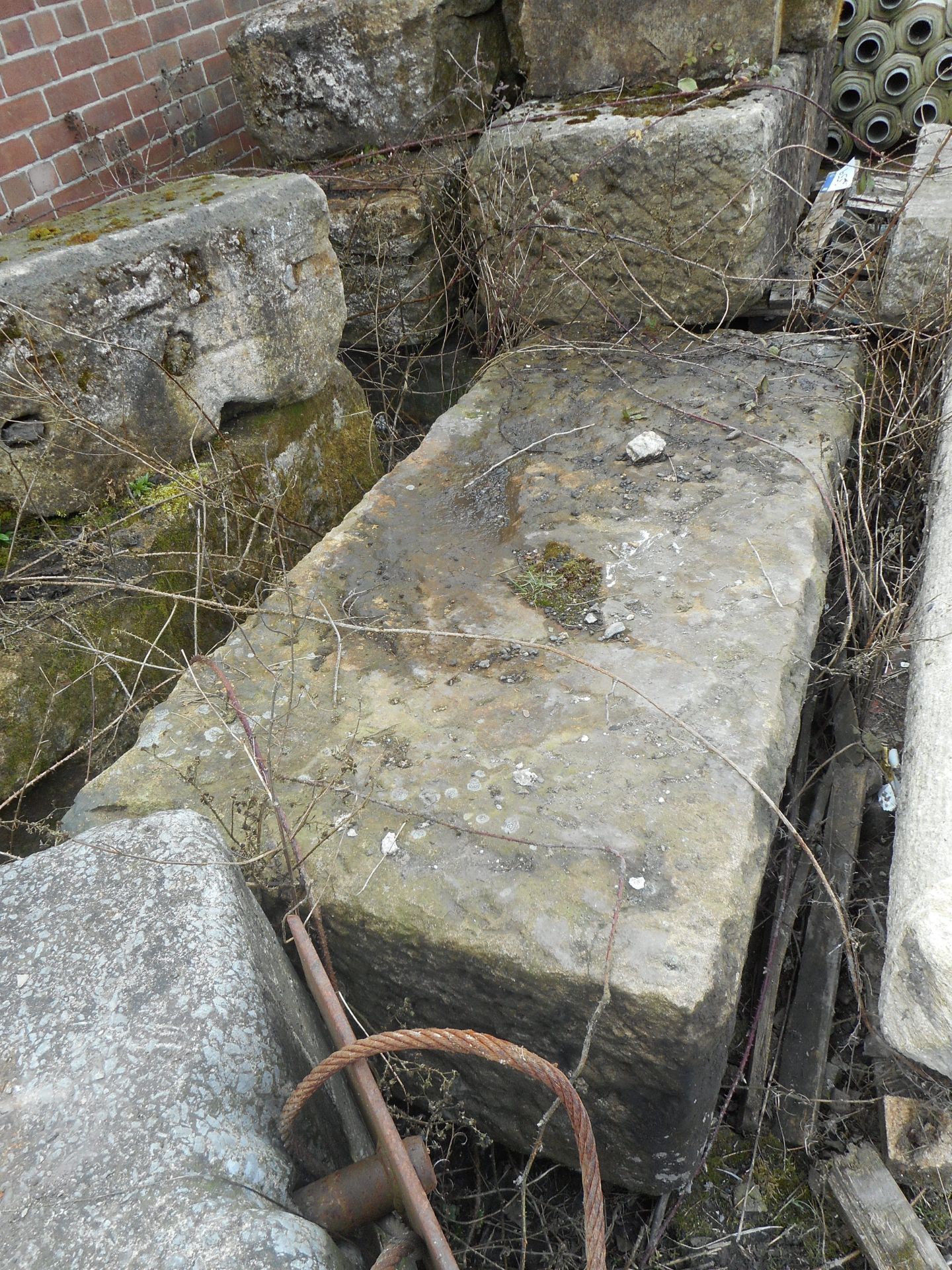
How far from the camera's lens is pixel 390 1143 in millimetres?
1093

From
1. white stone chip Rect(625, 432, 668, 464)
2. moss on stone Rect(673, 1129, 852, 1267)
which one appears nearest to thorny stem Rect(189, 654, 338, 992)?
moss on stone Rect(673, 1129, 852, 1267)

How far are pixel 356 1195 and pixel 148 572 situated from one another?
1552mm

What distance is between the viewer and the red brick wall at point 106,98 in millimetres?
3197

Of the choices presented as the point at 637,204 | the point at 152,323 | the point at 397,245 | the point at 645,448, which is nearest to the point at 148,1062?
the point at 152,323

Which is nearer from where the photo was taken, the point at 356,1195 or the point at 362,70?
the point at 356,1195

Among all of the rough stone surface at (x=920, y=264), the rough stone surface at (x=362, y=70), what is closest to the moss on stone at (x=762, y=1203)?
the rough stone surface at (x=920, y=264)

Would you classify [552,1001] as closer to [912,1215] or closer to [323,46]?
[912,1215]

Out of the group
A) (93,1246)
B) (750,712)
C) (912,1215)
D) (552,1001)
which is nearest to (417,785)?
(552,1001)

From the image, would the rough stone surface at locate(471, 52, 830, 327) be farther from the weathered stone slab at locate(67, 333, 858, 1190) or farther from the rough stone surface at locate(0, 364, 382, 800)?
Result: the rough stone surface at locate(0, 364, 382, 800)

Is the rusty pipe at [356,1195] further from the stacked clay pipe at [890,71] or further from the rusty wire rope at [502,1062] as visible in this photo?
the stacked clay pipe at [890,71]

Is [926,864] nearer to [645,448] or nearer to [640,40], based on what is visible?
[645,448]

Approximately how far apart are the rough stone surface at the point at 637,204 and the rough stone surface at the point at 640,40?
13 cm

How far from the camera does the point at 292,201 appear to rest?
245 centimetres

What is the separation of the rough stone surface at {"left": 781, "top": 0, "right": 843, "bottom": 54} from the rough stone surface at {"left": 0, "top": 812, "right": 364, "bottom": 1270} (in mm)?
3586
